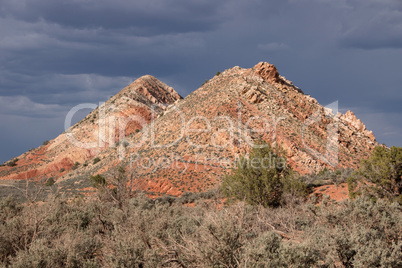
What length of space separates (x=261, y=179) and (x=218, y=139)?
1823cm

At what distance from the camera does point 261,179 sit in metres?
20.5

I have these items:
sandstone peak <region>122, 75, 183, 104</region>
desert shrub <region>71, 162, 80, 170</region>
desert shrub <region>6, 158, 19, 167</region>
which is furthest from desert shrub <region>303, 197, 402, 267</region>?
desert shrub <region>6, 158, 19, 167</region>

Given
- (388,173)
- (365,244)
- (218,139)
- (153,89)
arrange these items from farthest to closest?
(153,89)
(218,139)
(388,173)
(365,244)

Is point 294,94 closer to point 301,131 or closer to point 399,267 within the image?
point 301,131

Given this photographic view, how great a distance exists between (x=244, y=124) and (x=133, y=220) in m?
32.5

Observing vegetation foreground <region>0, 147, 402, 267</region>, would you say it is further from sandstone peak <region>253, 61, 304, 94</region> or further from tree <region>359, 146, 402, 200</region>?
sandstone peak <region>253, 61, 304, 94</region>

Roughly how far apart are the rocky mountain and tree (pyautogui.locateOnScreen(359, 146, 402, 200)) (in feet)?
21.8

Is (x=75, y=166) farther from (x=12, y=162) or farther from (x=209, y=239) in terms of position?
(x=209, y=239)

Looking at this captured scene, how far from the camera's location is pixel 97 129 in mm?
67312

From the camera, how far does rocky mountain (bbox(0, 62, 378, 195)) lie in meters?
36.2

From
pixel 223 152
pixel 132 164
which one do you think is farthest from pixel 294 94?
pixel 132 164

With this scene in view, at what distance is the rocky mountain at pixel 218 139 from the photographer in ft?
119

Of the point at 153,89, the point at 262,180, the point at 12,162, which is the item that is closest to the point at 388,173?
the point at 262,180

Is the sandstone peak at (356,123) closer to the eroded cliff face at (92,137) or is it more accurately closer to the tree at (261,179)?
the tree at (261,179)
